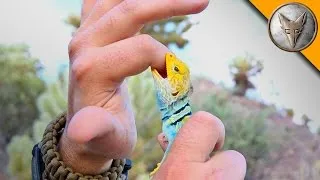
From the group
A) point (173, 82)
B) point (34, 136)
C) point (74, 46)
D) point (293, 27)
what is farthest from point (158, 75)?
point (293, 27)

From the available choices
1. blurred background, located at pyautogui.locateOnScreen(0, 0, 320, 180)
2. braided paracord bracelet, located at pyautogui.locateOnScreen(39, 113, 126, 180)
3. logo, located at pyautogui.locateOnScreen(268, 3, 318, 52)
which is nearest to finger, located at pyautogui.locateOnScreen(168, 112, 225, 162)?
braided paracord bracelet, located at pyautogui.locateOnScreen(39, 113, 126, 180)

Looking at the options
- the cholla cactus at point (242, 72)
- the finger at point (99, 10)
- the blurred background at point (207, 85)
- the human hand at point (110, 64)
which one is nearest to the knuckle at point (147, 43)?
the human hand at point (110, 64)

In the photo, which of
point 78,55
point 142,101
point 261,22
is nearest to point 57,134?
point 78,55

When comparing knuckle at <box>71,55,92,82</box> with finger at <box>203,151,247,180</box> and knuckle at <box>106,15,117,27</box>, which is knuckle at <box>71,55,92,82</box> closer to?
knuckle at <box>106,15,117,27</box>

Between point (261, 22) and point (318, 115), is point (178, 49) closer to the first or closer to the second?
point (261, 22)

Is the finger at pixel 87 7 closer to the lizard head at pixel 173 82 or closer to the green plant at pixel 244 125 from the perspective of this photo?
the lizard head at pixel 173 82

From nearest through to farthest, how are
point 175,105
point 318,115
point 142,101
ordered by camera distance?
point 175,105
point 142,101
point 318,115

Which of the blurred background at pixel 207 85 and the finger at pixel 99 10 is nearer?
the finger at pixel 99 10
